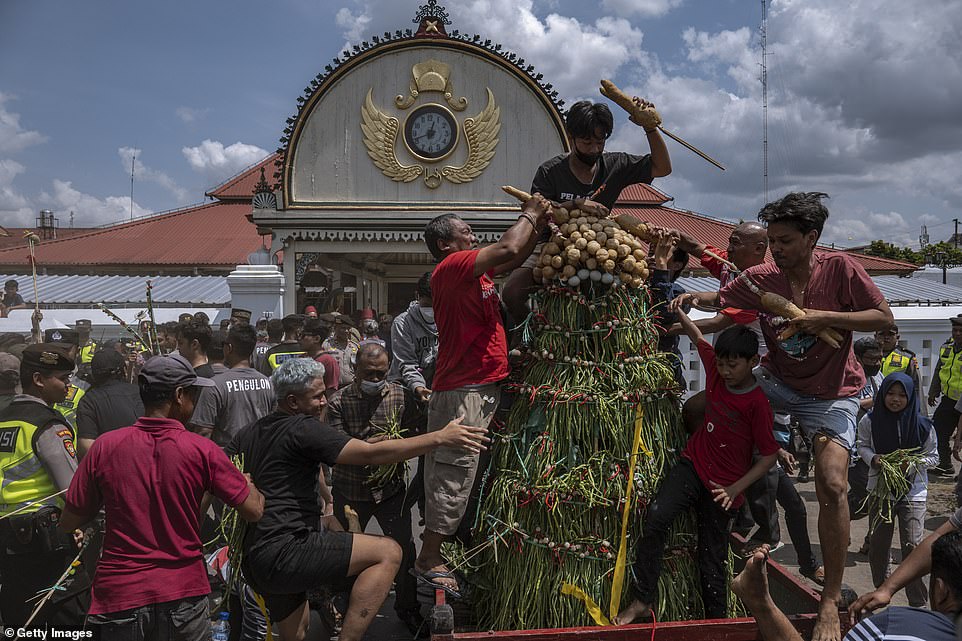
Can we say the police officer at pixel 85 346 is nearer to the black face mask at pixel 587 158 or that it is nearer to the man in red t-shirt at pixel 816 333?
the black face mask at pixel 587 158

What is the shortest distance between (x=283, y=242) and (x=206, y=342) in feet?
24.5

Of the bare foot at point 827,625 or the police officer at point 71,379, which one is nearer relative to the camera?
the bare foot at point 827,625

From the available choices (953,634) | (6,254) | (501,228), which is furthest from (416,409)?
(6,254)

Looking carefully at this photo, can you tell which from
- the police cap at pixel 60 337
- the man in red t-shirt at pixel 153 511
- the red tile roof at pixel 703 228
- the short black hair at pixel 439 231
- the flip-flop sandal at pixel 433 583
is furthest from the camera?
the red tile roof at pixel 703 228

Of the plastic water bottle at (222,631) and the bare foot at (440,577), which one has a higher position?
the bare foot at (440,577)

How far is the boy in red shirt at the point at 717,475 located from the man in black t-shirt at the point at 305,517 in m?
0.95

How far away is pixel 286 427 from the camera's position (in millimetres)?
3064

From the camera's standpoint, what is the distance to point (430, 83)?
12641 mm

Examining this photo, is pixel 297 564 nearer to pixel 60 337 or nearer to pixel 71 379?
pixel 60 337

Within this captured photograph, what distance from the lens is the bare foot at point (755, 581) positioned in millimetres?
2508

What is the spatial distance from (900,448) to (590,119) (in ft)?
10.6

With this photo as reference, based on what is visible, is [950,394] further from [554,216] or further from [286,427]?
[286,427]

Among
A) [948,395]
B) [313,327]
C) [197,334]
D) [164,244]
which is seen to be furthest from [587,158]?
[164,244]

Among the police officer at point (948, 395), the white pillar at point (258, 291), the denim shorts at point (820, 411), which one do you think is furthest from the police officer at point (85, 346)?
the police officer at point (948, 395)
